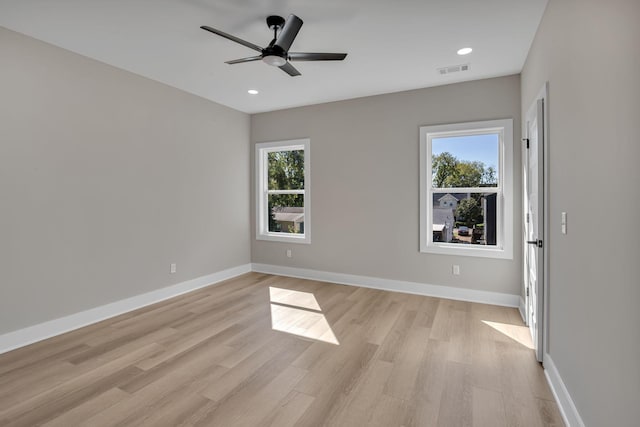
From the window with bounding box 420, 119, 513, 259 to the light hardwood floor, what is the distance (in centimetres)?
84

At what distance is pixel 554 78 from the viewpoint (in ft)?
7.13

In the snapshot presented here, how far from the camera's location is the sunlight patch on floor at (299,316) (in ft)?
10.2

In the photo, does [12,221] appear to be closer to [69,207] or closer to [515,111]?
[69,207]

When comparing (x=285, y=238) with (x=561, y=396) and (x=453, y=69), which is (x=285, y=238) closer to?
(x=453, y=69)

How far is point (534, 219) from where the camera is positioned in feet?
9.04

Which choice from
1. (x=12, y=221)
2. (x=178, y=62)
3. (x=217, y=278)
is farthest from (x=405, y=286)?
(x=12, y=221)

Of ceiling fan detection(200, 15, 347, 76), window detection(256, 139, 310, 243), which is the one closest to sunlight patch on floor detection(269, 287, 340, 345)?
window detection(256, 139, 310, 243)

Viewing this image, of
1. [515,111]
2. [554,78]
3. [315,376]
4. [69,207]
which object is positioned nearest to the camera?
[554,78]

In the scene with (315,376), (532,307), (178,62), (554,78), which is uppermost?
(178,62)

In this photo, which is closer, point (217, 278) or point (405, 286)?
point (405, 286)

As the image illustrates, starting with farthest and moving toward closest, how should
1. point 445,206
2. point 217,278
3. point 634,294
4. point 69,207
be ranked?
point 217,278 → point 445,206 → point 69,207 → point 634,294

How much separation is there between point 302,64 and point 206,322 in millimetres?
2955

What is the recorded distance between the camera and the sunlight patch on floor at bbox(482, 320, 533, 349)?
9.46ft

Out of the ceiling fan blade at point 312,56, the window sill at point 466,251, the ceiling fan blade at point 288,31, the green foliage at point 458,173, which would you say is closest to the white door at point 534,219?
the window sill at point 466,251
